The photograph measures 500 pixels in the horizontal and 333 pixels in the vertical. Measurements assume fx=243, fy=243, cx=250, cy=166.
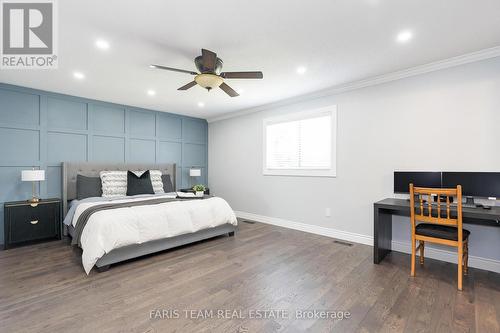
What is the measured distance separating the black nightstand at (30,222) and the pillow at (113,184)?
0.71 meters

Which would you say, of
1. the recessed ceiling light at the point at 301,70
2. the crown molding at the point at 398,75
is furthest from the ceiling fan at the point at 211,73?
the crown molding at the point at 398,75

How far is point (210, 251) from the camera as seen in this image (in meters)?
3.54

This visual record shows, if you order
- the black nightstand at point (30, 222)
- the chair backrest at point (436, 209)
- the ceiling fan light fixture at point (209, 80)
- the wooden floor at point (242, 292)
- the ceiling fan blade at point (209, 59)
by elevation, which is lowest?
the wooden floor at point (242, 292)

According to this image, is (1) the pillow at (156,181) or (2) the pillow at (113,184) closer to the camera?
(2) the pillow at (113,184)

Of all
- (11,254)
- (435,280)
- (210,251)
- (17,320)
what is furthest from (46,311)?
(435,280)

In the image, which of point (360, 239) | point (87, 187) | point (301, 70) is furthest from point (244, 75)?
point (87, 187)

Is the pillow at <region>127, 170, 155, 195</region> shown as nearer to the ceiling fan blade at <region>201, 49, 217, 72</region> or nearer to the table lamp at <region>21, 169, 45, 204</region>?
the table lamp at <region>21, 169, 45, 204</region>

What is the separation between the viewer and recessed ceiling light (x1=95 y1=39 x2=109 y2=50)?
2.63 meters

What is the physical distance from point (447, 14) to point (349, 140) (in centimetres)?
207

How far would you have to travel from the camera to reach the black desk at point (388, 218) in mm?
2494

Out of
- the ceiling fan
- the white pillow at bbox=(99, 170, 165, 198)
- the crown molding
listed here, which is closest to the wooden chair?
→ the crown molding

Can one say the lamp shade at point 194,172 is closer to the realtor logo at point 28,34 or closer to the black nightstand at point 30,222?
A: the black nightstand at point 30,222

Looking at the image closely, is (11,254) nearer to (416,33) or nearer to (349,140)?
(349,140)

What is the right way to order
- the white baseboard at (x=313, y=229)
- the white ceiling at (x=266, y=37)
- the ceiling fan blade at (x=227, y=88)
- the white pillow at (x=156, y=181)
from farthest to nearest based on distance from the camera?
1. the white pillow at (x=156, y=181)
2. the white baseboard at (x=313, y=229)
3. the ceiling fan blade at (x=227, y=88)
4. the white ceiling at (x=266, y=37)
